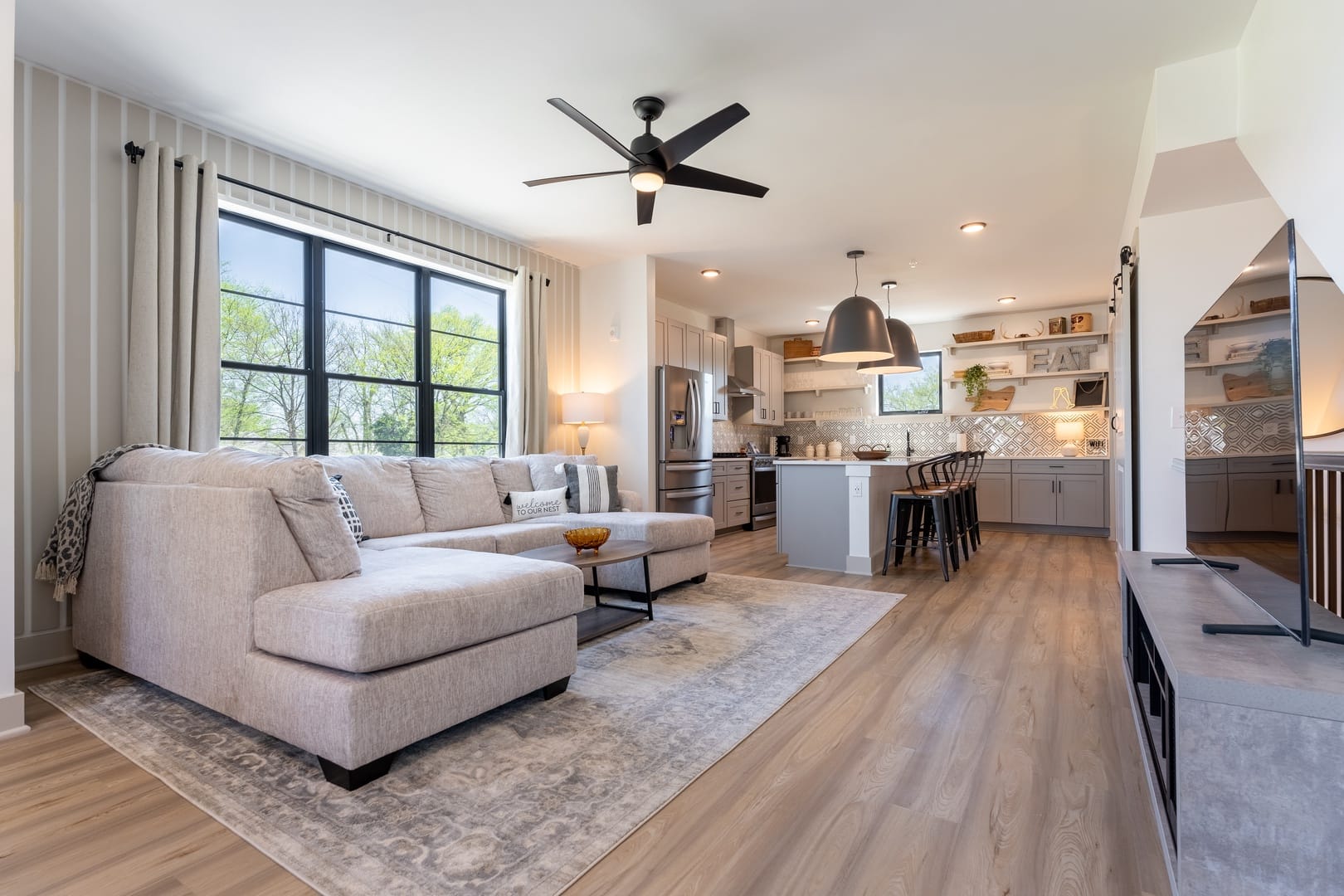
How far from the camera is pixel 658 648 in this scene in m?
2.95

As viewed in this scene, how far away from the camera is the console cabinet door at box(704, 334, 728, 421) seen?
24.1ft

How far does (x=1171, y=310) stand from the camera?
3.35 metres

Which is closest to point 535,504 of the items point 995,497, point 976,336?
point 995,497

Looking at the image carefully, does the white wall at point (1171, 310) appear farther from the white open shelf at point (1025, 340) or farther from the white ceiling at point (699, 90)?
the white open shelf at point (1025, 340)

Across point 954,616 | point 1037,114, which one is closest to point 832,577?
point 954,616

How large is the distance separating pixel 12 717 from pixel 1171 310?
518 centimetres

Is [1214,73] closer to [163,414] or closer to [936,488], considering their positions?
[936,488]

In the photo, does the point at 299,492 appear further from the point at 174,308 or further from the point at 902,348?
the point at 902,348

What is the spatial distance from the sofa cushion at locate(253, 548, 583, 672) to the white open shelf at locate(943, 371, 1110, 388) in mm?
6894

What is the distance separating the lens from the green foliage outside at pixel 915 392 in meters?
8.23

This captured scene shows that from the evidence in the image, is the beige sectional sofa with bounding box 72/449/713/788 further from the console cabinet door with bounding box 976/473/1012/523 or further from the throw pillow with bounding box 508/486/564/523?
the console cabinet door with bounding box 976/473/1012/523

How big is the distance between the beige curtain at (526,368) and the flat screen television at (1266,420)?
4.18 m

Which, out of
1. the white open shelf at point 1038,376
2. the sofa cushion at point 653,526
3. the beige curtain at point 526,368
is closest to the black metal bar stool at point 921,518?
the sofa cushion at point 653,526

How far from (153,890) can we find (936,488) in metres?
4.92
